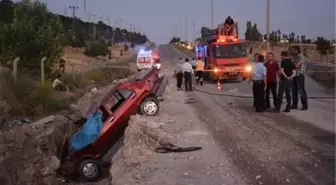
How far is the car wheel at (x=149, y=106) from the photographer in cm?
1438

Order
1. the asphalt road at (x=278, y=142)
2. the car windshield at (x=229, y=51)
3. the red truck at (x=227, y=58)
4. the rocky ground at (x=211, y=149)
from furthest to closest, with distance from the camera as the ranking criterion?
the car windshield at (x=229, y=51) < the red truck at (x=227, y=58) < the rocky ground at (x=211, y=149) < the asphalt road at (x=278, y=142)

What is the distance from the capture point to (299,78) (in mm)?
15219

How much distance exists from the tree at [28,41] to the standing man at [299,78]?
14.7 metres

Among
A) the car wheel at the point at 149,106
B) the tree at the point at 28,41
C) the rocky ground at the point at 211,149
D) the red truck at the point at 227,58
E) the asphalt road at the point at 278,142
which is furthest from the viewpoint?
the red truck at the point at 227,58

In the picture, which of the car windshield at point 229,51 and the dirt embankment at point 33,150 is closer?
the dirt embankment at point 33,150

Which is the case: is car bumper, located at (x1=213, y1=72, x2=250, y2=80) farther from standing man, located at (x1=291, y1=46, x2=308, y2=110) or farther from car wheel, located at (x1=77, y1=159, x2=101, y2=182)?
car wheel, located at (x1=77, y1=159, x2=101, y2=182)

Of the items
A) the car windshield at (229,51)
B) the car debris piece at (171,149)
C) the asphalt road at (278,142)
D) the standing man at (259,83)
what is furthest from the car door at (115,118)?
the car windshield at (229,51)

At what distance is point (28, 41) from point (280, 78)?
1552cm

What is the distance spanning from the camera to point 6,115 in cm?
1786

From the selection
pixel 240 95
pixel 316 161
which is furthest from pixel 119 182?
pixel 240 95

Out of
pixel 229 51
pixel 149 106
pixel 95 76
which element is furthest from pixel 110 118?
pixel 95 76

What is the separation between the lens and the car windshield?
2990cm

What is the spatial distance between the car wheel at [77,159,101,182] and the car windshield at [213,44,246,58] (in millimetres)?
19066

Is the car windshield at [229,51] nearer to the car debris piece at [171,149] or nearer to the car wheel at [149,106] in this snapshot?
the car wheel at [149,106]
